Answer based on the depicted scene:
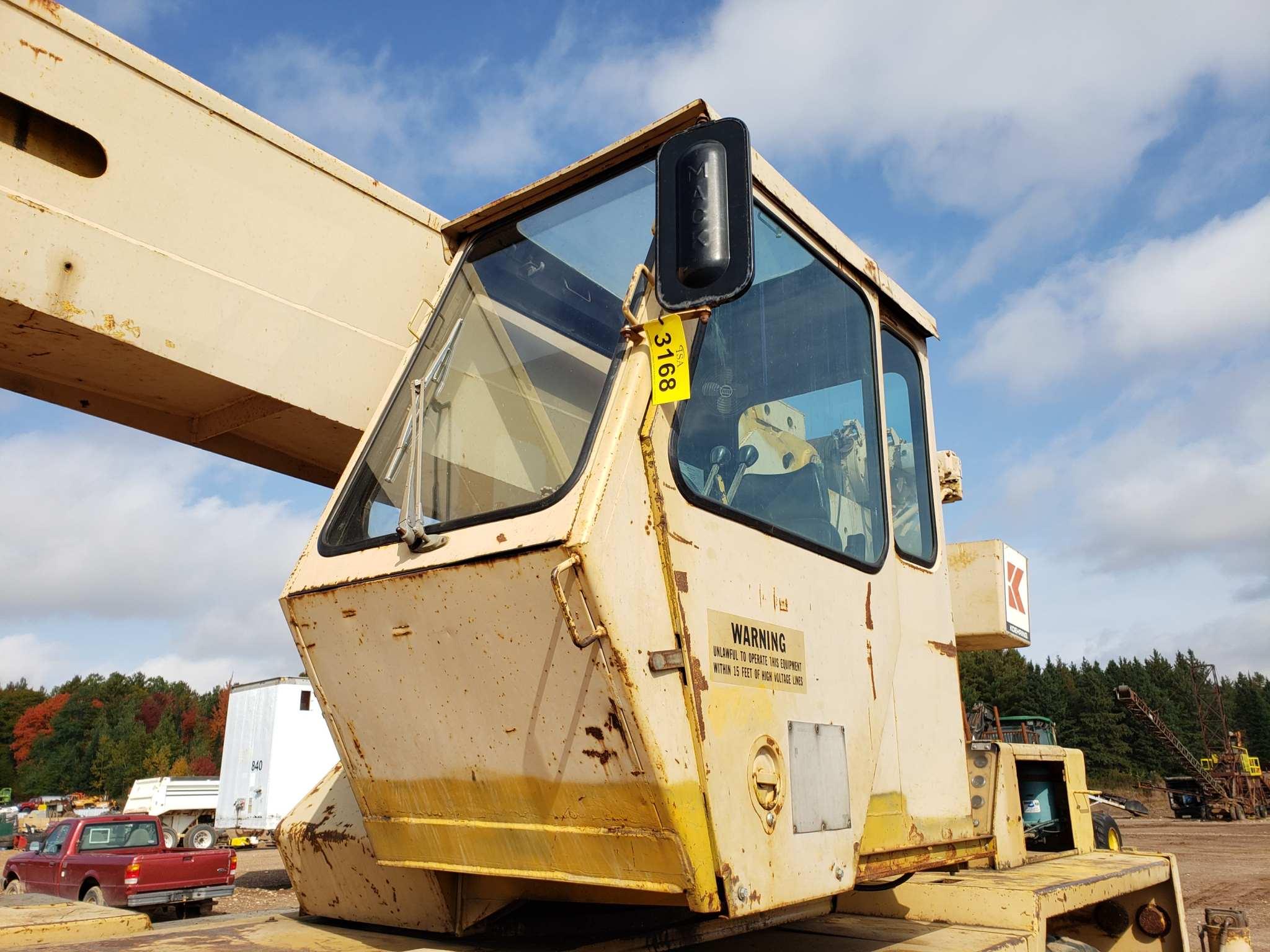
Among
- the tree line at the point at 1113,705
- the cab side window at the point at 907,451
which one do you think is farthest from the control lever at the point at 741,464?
the tree line at the point at 1113,705

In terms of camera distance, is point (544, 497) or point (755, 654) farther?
point (755, 654)

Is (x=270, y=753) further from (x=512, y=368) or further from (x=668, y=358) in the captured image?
(x=668, y=358)

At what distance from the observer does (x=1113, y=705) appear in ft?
223

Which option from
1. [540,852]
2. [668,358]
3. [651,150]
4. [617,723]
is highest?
[651,150]

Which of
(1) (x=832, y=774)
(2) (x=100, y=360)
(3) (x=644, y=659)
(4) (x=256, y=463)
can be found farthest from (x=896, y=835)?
(2) (x=100, y=360)

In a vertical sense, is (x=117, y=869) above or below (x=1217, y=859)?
above

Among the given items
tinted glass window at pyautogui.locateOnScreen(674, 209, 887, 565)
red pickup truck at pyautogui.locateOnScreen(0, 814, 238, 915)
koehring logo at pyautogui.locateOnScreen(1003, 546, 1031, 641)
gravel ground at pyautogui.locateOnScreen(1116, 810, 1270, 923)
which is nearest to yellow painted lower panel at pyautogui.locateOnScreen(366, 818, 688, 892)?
tinted glass window at pyautogui.locateOnScreen(674, 209, 887, 565)

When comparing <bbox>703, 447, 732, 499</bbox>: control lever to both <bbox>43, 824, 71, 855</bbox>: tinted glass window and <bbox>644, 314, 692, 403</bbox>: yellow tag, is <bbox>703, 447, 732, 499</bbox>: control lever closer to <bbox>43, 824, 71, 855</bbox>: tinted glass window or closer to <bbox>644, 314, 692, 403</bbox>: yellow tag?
<bbox>644, 314, 692, 403</bbox>: yellow tag

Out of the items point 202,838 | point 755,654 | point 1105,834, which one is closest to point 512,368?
point 755,654

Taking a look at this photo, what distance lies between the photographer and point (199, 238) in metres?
2.45

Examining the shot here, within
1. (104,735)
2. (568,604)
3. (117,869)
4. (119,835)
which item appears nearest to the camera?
(568,604)

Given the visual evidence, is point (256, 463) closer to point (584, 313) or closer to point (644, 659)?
point (584, 313)

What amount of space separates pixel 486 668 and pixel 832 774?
3.27ft

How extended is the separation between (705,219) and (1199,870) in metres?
18.6
